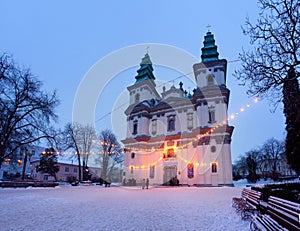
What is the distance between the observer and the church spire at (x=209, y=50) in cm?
3659

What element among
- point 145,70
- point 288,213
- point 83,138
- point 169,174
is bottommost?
point 169,174

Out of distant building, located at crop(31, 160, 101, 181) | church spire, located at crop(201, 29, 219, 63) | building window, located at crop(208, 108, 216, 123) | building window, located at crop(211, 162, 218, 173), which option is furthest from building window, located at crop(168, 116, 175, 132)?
distant building, located at crop(31, 160, 101, 181)

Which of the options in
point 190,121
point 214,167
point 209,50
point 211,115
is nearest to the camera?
point 214,167

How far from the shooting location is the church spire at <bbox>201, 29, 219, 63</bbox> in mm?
36594

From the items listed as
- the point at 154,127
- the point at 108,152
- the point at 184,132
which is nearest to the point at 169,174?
the point at 184,132

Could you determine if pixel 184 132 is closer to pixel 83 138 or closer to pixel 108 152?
pixel 108 152

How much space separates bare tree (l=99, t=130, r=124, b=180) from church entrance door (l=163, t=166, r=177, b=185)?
431 inches

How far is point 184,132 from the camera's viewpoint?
35219 mm

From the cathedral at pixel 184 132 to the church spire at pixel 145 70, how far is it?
1.20 feet

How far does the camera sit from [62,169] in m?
62.1

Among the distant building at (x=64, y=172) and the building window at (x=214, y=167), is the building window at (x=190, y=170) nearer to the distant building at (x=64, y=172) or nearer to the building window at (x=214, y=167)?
the building window at (x=214, y=167)

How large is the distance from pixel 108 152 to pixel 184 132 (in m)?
14.6

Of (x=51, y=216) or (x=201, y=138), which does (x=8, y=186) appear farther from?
(x=201, y=138)

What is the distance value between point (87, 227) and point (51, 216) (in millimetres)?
2157
